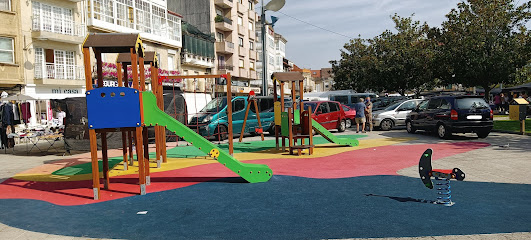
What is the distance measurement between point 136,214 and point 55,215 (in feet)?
4.20

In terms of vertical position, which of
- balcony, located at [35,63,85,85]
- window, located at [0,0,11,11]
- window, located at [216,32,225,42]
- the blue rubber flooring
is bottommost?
the blue rubber flooring

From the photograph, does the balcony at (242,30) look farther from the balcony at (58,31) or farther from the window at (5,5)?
the window at (5,5)

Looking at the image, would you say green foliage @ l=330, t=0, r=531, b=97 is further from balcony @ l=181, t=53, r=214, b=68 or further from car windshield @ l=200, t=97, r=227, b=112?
balcony @ l=181, t=53, r=214, b=68

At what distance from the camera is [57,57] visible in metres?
26.3

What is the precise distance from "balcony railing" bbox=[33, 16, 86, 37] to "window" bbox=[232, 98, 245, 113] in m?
15.0

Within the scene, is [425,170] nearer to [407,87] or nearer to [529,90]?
[407,87]

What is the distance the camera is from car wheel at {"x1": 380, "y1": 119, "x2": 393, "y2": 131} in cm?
2050

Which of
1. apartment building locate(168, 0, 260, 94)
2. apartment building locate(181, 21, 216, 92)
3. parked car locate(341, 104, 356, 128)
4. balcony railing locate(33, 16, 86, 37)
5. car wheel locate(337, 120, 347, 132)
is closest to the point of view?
car wheel locate(337, 120, 347, 132)

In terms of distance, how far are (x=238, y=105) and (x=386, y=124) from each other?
7.87 m

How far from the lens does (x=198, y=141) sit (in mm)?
7910

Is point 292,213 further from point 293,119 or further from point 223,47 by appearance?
point 223,47

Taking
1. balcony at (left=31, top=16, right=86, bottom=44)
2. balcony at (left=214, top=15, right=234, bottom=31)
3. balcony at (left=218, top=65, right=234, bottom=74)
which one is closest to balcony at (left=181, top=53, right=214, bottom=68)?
balcony at (left=218, top=65, right=234, bottom=74)

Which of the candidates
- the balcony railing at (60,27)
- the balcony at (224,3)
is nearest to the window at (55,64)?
the balcony railing at (60,27)

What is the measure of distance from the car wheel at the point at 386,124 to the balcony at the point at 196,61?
876 inches
